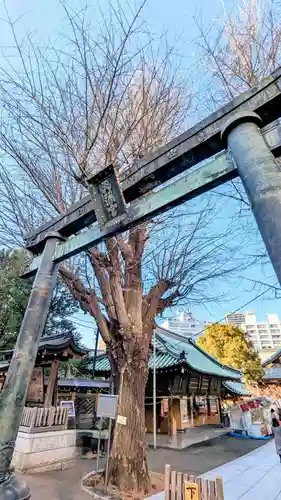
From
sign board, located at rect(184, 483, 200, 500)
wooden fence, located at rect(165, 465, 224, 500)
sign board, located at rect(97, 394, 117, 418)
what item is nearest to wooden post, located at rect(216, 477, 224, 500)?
wooden fence, located at rect(165, 465, 224, 500)

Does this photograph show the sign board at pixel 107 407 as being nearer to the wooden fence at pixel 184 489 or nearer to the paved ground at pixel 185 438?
the wooden fence at pixel 184 489

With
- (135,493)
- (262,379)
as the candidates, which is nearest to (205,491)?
(135,493)

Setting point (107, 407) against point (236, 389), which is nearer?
point (107, 407)

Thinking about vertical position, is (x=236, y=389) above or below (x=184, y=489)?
above

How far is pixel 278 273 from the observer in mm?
1436

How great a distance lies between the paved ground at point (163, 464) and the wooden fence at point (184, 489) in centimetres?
282

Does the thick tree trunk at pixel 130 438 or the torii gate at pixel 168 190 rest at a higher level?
the torii gate at pixel 168 190

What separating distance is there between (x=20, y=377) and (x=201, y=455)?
9.85m

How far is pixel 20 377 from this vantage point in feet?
8.13

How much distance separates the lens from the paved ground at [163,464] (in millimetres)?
5523

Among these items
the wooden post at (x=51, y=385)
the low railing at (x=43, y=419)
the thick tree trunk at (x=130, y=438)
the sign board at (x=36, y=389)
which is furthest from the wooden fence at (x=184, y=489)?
the sign board at (x=36, y=389)

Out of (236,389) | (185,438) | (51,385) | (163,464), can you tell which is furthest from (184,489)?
(236,389)

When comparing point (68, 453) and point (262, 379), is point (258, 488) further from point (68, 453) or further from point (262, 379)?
point (262, 379)

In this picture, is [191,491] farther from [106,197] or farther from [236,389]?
[236,389]
